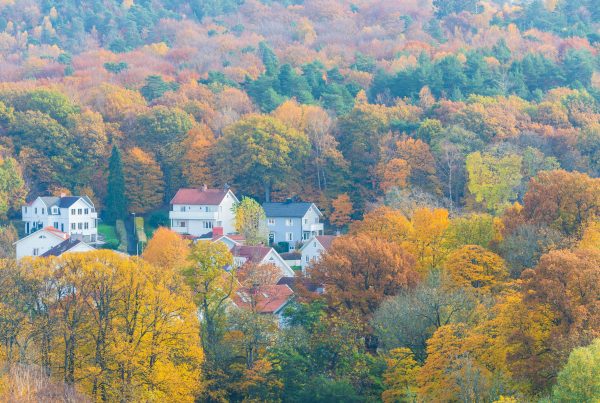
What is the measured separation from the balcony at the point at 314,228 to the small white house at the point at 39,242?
14.1 meters

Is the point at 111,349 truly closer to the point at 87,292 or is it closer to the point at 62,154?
the point at 87,292

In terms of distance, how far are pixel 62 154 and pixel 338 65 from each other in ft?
114

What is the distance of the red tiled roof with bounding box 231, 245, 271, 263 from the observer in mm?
57419

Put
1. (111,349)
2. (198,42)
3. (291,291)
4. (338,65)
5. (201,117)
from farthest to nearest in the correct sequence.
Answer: (198,42)
(338,65)
(201,117)
(291,291)
(111,349)

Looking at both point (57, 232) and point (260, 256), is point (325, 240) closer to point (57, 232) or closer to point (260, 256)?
point (260, 256)

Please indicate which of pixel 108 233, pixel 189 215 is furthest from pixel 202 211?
pixel 108 233

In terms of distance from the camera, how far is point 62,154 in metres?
73.2

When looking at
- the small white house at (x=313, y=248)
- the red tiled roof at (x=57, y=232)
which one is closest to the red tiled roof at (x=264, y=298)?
the small white house at (x=313, y=248)

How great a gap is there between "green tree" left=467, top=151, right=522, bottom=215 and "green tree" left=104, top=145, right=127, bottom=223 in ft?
68.8

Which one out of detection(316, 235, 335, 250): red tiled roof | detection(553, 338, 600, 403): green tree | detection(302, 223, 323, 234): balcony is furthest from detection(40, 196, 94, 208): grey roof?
detection(553, 338, 600, 403): green tree

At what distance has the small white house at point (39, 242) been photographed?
6372 centimetres

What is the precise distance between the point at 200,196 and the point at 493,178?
58.2ft

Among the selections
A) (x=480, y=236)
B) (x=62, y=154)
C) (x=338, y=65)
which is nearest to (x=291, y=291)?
(x=480, y=236)

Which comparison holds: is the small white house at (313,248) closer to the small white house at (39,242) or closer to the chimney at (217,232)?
the chimney at (217,232)
